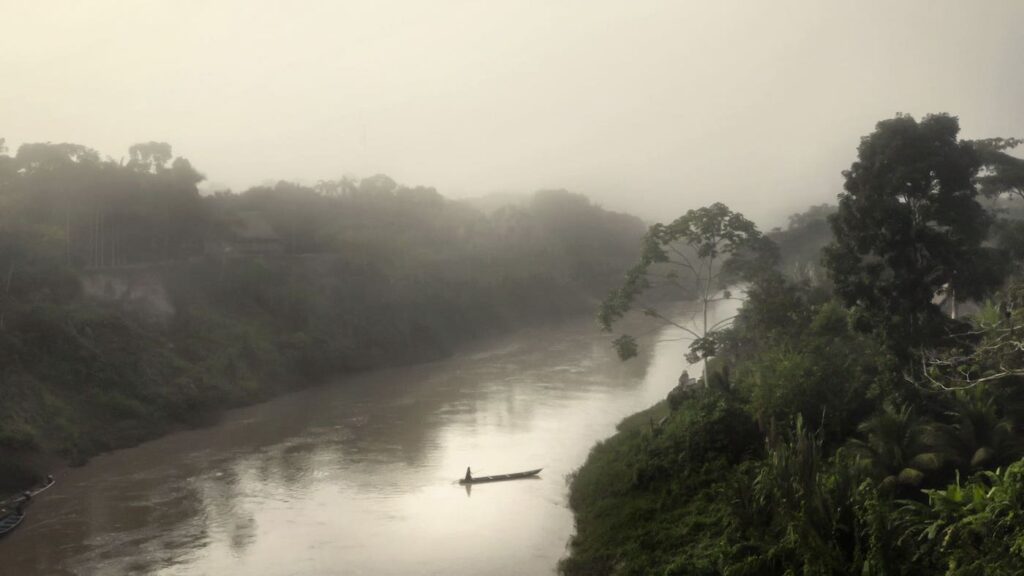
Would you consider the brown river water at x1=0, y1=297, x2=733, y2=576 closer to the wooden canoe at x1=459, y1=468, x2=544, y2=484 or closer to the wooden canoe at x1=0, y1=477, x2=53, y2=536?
the wooden canoe at x1=0, y1=477, x2=53, y2=536

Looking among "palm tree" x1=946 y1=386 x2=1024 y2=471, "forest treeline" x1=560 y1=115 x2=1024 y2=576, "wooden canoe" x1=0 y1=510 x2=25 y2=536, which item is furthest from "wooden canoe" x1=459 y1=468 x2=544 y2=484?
"palm tree" x1=946 y1=386 x2=1024 y2=471

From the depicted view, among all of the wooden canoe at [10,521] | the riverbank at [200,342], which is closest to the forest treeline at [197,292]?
the riverbank at [200,342]

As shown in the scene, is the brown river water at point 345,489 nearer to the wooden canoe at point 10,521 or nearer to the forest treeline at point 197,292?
the wooden canoe at point 10,521

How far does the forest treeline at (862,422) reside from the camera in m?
15.2

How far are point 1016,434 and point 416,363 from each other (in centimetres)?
5089

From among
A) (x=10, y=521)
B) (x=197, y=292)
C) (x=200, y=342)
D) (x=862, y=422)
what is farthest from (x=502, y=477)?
(x=197, y=292)

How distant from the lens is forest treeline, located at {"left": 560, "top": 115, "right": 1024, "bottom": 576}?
600 inches

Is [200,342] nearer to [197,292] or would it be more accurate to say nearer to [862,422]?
[197,292]

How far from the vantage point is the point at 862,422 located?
2247cm

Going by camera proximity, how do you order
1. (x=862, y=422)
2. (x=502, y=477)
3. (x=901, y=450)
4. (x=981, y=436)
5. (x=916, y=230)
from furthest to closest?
(x=502, y=477), (x=916, y=230), (x=862, y=422), (x=901, y=450), (x=981, y=436)

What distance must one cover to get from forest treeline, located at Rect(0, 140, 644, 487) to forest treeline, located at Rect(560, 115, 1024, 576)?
25.5m

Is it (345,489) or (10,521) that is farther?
(345,489)

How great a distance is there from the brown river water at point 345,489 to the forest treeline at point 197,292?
3283 mm

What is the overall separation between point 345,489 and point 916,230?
74.6 ft
